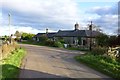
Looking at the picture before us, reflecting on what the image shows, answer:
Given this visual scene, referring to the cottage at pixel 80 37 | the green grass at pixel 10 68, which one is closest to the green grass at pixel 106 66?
the green grass at pixel 10 68

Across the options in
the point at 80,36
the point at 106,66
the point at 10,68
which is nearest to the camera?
the point at 10,68

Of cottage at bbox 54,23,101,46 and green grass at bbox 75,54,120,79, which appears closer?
green grass at bbox 75,54,120,79

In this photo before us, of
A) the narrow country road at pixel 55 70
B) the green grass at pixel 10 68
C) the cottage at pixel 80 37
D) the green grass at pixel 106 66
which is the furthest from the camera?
the cottage at pixel 80 37

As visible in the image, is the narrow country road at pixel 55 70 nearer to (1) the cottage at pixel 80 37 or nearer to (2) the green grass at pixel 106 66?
(2) the green grass at pixel 106 66

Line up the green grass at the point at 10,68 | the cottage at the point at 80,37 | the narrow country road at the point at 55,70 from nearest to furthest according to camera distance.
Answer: the green grass at the point at 10,68 < the narrow country road at the point at 55,70 < the cottage at the point at 80,37

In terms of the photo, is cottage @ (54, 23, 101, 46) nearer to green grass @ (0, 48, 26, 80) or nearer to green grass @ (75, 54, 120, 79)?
green grass @ (75, 54, 120, 79)

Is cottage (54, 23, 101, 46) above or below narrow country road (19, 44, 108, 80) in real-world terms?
above

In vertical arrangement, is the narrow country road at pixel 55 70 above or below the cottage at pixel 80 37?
below

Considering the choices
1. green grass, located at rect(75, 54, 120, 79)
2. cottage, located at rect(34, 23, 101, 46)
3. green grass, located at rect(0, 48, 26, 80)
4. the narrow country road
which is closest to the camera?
green grass, located at rect(0, 48, 26, 80)

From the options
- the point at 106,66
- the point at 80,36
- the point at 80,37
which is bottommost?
the point at 106,66

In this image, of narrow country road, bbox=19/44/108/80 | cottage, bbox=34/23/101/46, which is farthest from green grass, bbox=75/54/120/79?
cottage, bbox=34/23/101/46

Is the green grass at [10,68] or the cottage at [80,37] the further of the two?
the cottage at [80,37]

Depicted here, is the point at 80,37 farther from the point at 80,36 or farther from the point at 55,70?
the point at 55,70

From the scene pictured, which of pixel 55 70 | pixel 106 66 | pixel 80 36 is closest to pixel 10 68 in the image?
pixel 55 70
